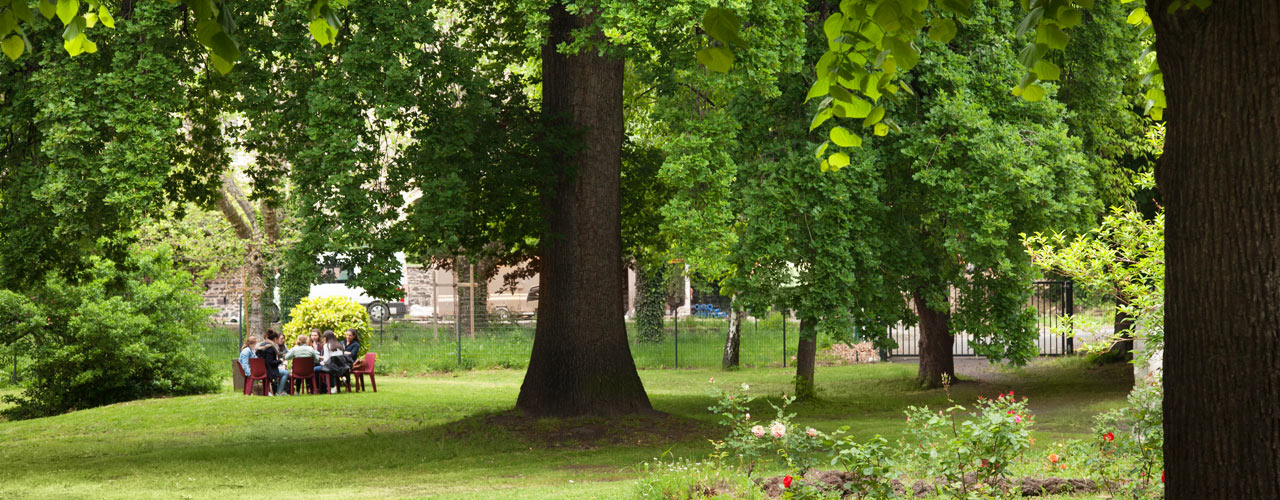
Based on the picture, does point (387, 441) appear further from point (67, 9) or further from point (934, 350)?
point (934, 350)

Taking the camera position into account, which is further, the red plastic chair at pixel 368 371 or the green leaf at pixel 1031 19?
the red plastic chair at pixel 368 371

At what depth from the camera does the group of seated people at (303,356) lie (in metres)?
20.0

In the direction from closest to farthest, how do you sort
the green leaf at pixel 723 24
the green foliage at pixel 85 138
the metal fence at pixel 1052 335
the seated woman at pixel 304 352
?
the green leaf at pixel 723 24
the green foliage at pixel 85 138
the seated woman at pixel 304 352
the metal fence at pixel 1052 335

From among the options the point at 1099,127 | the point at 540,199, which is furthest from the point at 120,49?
the point at 1099,127

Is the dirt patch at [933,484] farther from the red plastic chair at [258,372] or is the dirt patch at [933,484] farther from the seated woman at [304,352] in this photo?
the red plastic chair at [258,372]

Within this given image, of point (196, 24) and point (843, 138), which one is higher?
point (196, 24)

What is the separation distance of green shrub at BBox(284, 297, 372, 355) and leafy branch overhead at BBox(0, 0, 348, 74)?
17825 millimetres

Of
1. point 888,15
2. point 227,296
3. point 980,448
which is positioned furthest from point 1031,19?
point 227,296

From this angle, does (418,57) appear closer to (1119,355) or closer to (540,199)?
(540,199)

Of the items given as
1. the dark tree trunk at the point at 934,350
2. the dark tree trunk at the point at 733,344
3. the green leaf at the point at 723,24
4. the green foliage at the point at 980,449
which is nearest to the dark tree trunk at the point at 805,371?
the dark tree trunk at the point at 934,350

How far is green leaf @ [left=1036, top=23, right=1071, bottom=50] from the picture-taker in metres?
4.61

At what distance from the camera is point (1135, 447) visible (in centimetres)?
705

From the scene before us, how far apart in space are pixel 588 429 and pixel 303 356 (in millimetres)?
7960

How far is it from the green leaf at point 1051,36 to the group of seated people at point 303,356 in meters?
17.1
